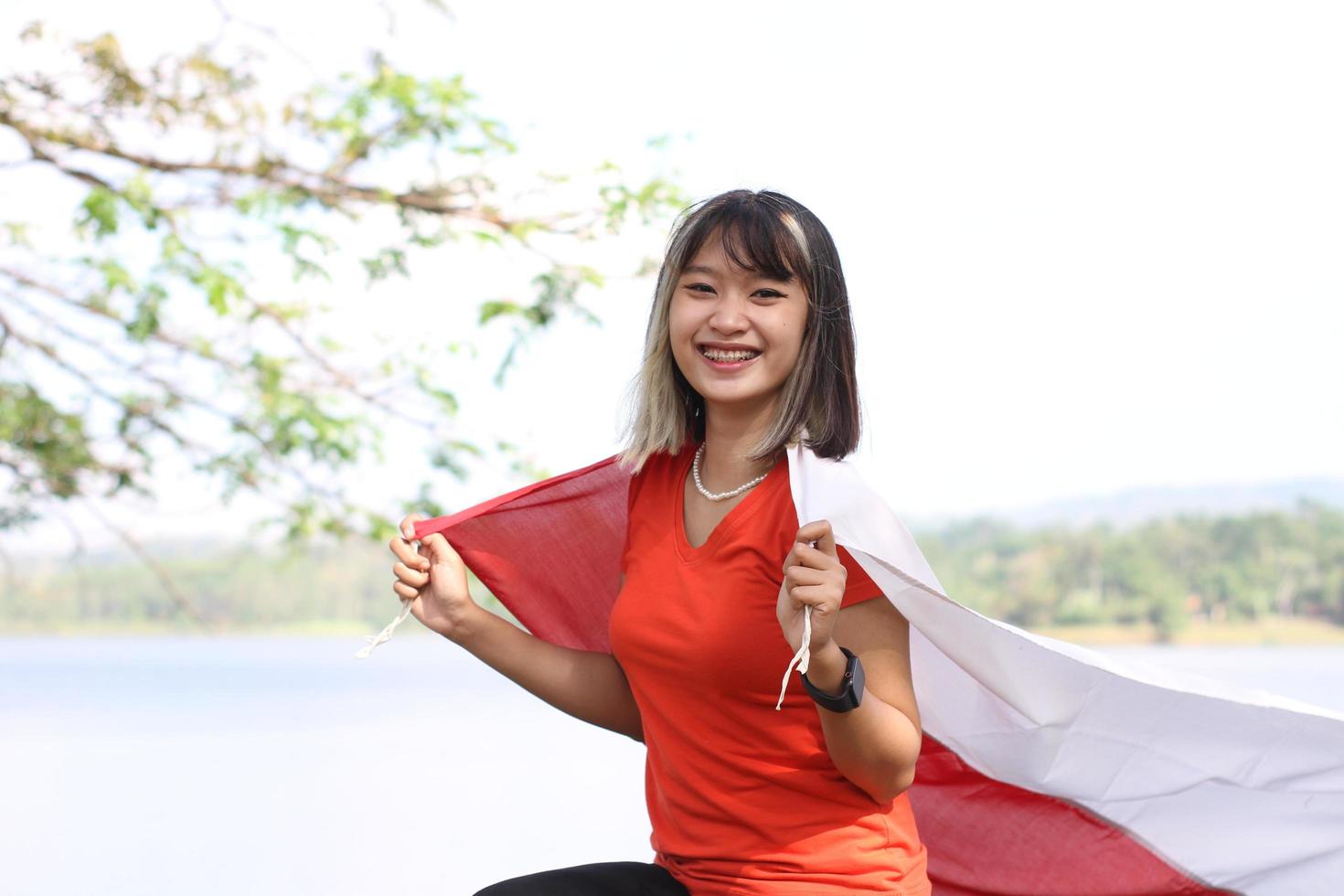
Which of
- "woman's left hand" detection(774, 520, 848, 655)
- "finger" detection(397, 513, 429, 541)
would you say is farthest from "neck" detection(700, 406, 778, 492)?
"finger" detection(397, 513, 429, 541)

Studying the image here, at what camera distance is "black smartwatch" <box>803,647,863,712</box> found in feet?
5.35

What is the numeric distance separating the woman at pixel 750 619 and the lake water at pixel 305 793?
74.6 inches

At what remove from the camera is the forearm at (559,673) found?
2150 millimetres

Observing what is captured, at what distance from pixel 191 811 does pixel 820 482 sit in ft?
19.2

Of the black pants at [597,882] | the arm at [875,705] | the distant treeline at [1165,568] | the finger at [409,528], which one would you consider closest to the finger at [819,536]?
the arm at [875,705]

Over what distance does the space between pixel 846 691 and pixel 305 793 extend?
635 centimetres

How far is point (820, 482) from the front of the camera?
5.94 feet

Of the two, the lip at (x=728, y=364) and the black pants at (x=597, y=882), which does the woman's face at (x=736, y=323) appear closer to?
the lip at (x=728, y=364)

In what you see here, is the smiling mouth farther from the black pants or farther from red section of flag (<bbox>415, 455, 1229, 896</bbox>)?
the black pants

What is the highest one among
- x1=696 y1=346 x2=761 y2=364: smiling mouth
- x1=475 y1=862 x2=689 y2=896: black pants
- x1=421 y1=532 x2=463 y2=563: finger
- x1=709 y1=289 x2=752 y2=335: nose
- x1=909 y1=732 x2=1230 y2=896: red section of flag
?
x1=709 y1=289 x2=752 y2=335: nose

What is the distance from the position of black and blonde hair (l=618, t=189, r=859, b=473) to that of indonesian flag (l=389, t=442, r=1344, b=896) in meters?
0.05

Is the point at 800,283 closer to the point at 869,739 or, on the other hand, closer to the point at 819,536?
the point at 819,536

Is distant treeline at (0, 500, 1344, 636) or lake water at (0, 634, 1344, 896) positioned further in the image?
distant treeline at (0, 500, 1344, 636)

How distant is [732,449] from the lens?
6.56ft
